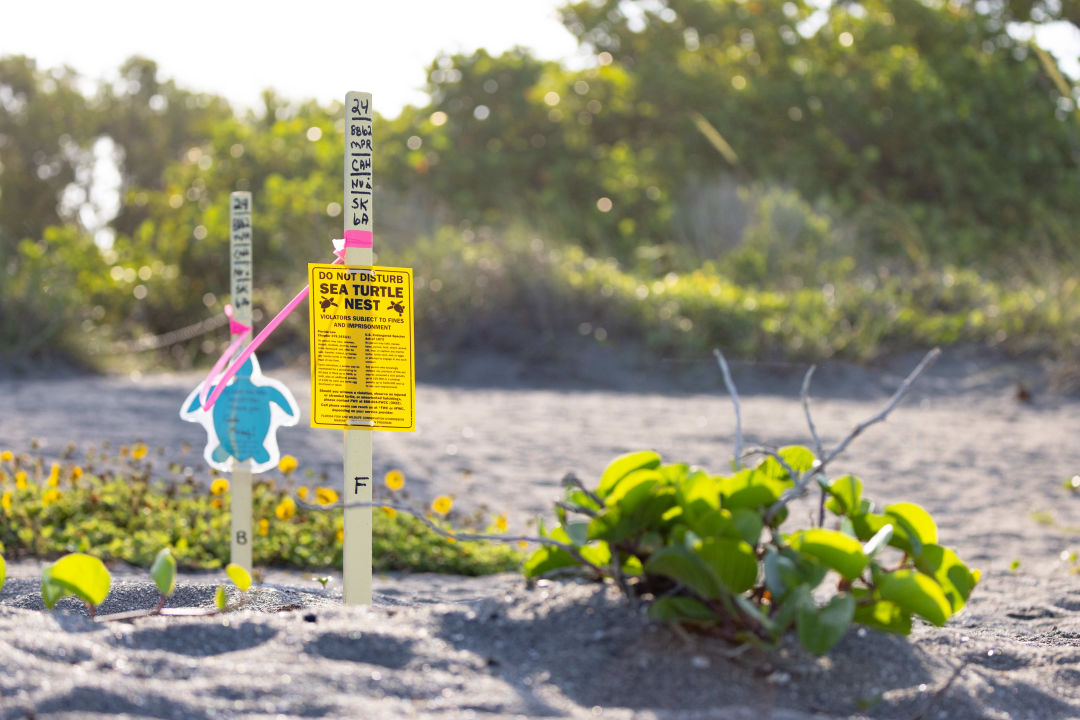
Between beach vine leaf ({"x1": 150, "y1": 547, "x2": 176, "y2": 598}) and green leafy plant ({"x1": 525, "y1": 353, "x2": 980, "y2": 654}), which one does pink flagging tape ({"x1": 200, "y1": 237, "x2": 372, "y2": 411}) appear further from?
green leafy plant ({"x1": 525, "y1": 353, "x2": 980, "y2": 654})

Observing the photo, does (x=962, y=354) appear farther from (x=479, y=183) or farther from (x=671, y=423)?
(x=479, y=183)

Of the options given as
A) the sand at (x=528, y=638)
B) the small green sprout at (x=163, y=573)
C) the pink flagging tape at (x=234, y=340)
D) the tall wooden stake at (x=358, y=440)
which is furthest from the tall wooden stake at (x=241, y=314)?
the small green sprout at (x=163, y=573)

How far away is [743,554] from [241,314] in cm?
153

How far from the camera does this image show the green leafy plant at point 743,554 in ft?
5.97

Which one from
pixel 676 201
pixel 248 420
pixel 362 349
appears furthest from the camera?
pixel 676 201

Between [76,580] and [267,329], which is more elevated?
[267,329]

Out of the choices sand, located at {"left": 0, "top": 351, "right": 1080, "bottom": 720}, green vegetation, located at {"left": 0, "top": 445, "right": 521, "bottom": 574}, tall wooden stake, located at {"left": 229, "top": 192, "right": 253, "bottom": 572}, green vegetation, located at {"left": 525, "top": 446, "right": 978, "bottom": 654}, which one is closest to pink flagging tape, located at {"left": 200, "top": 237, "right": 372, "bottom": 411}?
tall wooden stake, located at {"left": 229, "top": 192, "right": 253, "bottom": 572}

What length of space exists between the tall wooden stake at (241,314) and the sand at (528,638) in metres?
0.13

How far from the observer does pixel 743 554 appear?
1820mm

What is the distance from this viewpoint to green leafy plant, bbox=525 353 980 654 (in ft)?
5.97

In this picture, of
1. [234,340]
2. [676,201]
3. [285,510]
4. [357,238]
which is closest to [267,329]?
[234,340]

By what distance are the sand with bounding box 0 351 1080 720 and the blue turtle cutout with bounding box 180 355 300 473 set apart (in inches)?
14.2

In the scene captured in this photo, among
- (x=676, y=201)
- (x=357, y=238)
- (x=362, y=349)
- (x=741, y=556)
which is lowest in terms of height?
(x=741, y=556)

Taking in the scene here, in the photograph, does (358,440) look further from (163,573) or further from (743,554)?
(743,554)
